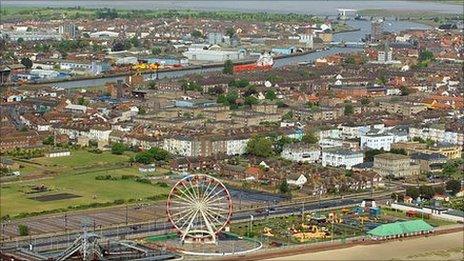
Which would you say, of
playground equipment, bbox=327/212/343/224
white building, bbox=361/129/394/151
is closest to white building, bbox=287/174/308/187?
→ playground equipment, bbox=327/212/343/224

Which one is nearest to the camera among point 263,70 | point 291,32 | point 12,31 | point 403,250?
point 403,250

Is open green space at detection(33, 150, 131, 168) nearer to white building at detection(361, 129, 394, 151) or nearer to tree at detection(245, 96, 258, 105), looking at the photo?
white building at detection(361, 129, 394, 151)

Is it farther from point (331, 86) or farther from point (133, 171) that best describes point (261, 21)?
point (133, 171)

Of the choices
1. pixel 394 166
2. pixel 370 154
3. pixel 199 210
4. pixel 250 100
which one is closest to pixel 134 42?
pixel 250 100

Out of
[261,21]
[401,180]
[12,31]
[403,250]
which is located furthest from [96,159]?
[261,21]

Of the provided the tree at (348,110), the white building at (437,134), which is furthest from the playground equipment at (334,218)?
the tree at (348,110)

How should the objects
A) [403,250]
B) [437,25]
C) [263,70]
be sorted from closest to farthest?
1. [403,250]
2. [263,70]
3. [437,25]

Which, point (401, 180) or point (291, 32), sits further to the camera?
point (291, 32)
